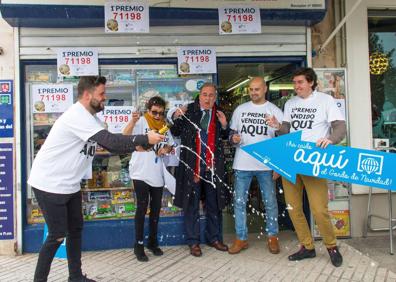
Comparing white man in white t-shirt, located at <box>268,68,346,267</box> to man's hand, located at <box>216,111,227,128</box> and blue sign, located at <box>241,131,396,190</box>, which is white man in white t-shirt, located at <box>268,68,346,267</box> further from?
→ man's hand, located at <box>216,111,227,128</box>

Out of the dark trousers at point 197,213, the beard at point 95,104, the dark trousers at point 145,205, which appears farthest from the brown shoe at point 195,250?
the beard at point 95,104

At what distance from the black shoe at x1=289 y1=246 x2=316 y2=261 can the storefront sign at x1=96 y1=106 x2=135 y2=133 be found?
2.47 metres

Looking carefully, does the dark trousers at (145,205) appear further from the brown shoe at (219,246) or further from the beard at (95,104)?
the beard at (95,104)

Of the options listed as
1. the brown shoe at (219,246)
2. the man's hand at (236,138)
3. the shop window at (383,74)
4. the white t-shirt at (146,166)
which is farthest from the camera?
the shop window at (383,74)

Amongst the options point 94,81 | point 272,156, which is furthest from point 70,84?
point 272,156

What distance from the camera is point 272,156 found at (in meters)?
4.31

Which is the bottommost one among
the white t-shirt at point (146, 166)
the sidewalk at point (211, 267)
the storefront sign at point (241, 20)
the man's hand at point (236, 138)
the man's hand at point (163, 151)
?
the sidewalk at point (211, 267)

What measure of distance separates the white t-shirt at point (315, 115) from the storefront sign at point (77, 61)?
2438 millimetres

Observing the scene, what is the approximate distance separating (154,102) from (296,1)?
2.17m

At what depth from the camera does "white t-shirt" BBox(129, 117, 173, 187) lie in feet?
14.6

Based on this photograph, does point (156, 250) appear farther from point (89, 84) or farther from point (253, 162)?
point (89, 84)

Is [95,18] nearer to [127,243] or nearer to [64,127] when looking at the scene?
[64,127]

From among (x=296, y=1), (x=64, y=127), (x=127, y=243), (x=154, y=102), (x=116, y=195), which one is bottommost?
(x=127, y=243)

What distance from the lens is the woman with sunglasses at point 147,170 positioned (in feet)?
14.7
